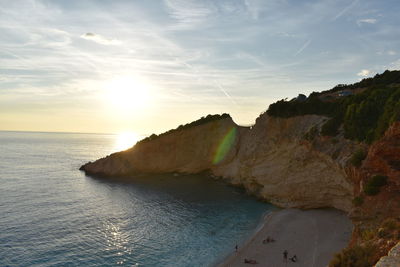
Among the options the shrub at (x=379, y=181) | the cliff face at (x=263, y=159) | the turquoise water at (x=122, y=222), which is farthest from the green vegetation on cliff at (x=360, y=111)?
the turquoise water at (x=122, y=222)

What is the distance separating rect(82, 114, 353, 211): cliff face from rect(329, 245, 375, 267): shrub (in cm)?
1773

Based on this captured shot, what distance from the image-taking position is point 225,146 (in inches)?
2530

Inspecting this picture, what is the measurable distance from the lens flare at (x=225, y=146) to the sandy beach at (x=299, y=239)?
2732cm

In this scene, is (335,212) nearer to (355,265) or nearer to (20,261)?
(355,265)

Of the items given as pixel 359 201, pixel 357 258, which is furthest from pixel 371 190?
pixel 357 258

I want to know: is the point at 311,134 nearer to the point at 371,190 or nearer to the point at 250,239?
the point at 250,239

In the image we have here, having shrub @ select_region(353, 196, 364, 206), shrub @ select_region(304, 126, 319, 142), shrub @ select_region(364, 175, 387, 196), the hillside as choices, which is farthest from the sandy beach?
shrub @ select_region(304, 126, 319, 142)

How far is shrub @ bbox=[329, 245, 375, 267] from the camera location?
11172mm

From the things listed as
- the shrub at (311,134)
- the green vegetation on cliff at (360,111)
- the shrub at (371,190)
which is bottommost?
Answer: the shrub at (371,190)

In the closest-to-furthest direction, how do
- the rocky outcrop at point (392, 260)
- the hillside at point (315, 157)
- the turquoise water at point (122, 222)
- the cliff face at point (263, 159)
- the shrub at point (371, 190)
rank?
the rocky outcrop at point (392, 260) < the hillside at point (315, 157) < the shrub at point (371, 190) < the turquoise water at point (122, 222) < the cliff face at point (263, 159)

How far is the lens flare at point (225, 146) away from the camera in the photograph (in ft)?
209

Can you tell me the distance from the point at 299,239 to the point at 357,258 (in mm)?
19436

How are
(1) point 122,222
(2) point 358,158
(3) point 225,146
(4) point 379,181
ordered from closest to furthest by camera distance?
1. (4) point 379,181
2. (2) point 358,158
3. (1) point 122,222
4. (3) point 225,146

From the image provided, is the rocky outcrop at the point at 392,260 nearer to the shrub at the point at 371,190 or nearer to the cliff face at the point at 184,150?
the shrub at the point at 371,190
